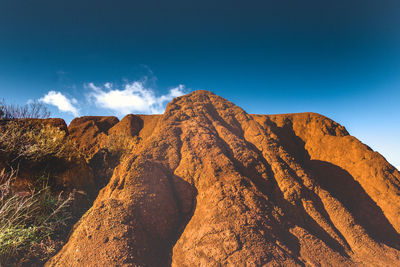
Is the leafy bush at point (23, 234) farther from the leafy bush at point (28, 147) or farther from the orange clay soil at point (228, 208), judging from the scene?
the leafy bush at point (28, 147)

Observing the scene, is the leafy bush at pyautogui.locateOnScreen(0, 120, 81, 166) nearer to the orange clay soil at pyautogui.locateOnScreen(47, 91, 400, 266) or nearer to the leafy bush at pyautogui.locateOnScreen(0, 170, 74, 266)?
the leafy bush at pyautogui.locateOnScreen(0, 170, 74, 266)

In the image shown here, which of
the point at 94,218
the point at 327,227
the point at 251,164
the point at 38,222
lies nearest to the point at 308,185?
the point at 327,227

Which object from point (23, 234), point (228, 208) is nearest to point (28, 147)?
point (23, 234)

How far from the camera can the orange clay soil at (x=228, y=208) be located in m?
3.65

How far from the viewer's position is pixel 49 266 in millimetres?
3943

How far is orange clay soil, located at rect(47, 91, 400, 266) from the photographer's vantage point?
3654 millimetres

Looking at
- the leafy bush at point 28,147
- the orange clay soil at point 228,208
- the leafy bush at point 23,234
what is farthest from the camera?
the leafy bush at point 28,147

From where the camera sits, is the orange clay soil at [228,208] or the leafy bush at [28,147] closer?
the orange clay soil at [228,208]

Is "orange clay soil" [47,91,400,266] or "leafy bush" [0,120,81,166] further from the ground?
"leafy bush" [0,120,81,166]

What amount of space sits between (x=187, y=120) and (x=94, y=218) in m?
4.44

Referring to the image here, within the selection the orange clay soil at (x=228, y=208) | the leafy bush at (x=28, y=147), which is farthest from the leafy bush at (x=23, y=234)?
the leafy bush at (x=28, y=147)

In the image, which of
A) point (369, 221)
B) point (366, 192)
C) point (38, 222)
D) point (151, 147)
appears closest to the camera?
point (38, 222)

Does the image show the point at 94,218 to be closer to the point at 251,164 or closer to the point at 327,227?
the point at 251,164

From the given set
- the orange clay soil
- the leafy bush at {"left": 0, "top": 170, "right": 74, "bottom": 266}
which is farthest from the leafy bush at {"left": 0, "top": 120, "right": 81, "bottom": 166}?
the orange clay soil
